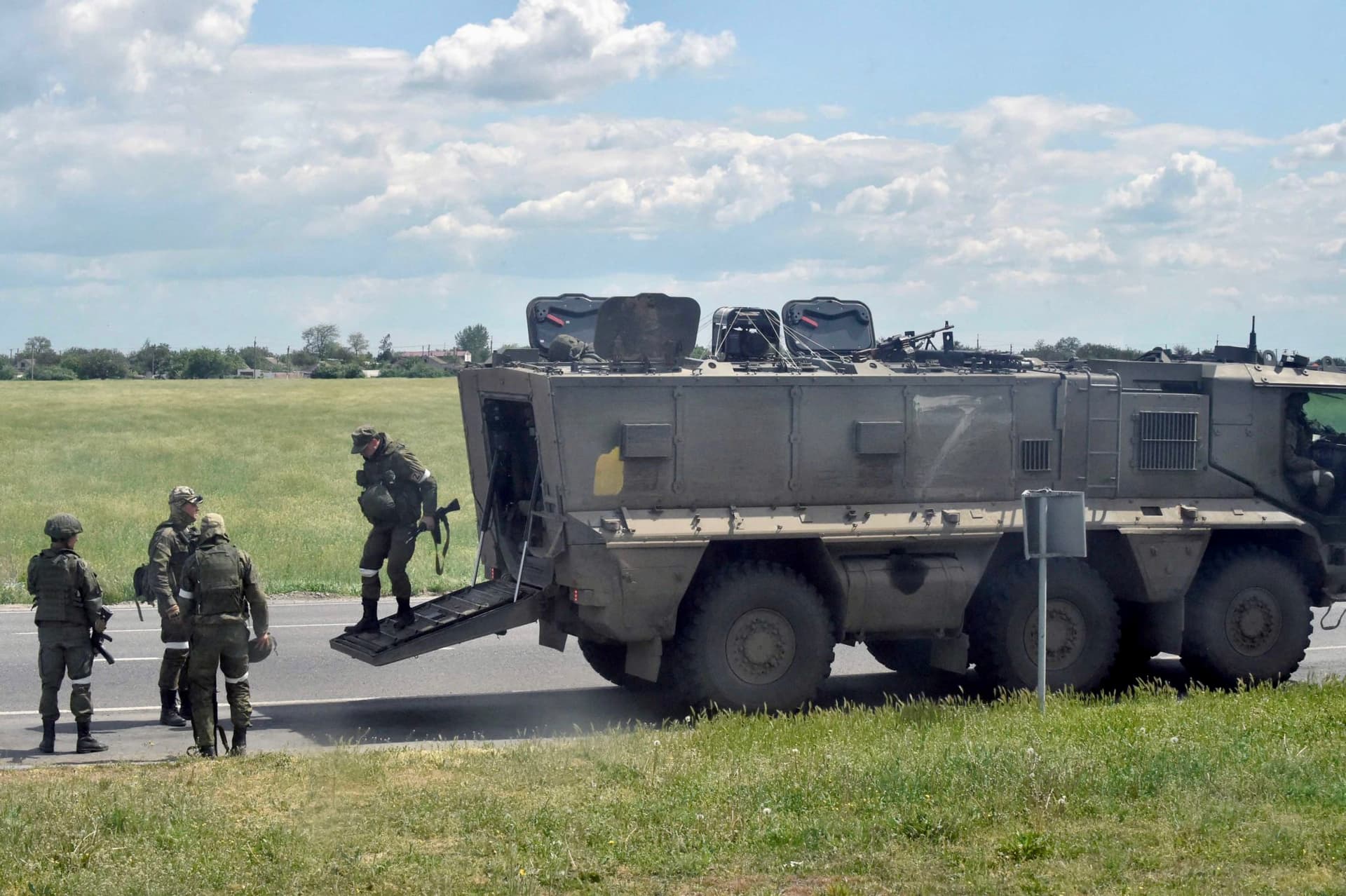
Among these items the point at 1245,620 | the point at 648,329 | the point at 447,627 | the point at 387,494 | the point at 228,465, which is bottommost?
the point at 228,465

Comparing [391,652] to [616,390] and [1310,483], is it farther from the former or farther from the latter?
[1310,483]

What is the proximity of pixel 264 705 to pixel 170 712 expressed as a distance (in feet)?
3.07

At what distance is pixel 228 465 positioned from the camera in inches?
1549

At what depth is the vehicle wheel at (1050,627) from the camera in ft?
38.2

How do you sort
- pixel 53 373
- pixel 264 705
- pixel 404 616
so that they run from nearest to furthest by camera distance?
pixel 404 616 → pixel 264 705 → pixel 53 373

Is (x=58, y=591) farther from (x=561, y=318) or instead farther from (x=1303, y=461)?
(x=1303, y=461)

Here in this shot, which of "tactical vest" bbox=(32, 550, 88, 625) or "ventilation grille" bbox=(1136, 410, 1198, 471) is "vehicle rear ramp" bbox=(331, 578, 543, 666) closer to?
"tactical vest" bbox=(32, 550, 88, 625)

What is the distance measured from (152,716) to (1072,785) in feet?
22.6

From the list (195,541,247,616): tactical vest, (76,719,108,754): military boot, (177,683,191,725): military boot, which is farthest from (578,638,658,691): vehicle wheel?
(76,719,108,754): military boot

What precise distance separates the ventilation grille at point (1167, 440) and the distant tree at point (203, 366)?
259 feet

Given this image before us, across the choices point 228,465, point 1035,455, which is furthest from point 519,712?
point 228,465

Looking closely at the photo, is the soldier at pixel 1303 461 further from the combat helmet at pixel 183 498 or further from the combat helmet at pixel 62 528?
the combat helmet at pixel 62 528

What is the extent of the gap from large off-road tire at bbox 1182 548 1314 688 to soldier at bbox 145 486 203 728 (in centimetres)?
756

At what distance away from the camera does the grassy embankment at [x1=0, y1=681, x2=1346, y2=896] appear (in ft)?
21.6
